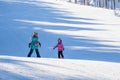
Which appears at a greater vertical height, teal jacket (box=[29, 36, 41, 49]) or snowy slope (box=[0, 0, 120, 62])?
teal jacket (box=[29, 36, 41, 49])

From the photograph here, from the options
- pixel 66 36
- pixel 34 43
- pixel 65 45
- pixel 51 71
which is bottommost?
pixel 66 36

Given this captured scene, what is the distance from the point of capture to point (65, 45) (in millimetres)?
27953

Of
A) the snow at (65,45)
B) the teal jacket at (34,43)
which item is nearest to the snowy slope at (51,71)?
the snow at (65,45)

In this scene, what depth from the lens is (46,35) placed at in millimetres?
33375

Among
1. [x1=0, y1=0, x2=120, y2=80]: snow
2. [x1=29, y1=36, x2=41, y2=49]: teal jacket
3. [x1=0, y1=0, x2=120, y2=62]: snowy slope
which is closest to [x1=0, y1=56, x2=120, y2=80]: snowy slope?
[x1=0, y1=0, x2=120, y2=80]: snow

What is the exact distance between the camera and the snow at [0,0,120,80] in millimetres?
12211

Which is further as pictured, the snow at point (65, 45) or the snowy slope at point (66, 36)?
the snowy slope at point (66, 36)

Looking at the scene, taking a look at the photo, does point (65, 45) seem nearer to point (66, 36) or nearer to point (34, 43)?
point (66, 36)

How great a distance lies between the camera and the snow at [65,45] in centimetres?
1221

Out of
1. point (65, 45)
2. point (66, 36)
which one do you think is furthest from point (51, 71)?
point (66, 36)

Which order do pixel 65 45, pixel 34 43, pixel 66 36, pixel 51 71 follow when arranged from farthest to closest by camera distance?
1. pixel 66 36
2. pixel 65 45
3. pixel 34 43
4. pixel 51 71

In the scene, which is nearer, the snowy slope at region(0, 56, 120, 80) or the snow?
the snowy slope at region(0, 56, 120, 80)

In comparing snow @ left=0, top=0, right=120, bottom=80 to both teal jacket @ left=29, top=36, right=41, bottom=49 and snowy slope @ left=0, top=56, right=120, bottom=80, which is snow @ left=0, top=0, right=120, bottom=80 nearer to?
snowy slope @ left=0, top=56, right=120, bottom=80

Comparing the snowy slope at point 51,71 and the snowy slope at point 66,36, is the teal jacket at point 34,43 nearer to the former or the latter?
the snowy slope at point 66,36
